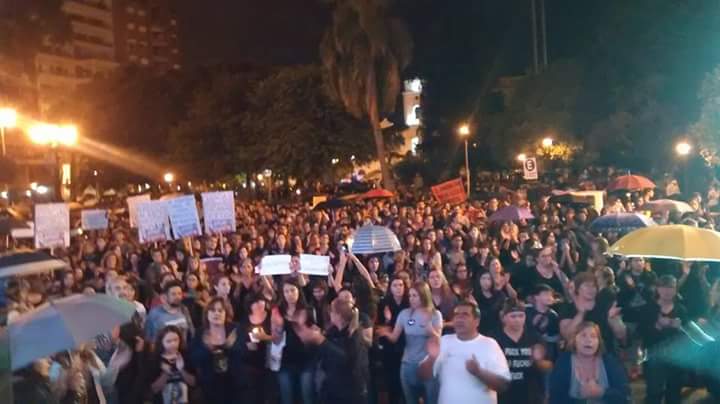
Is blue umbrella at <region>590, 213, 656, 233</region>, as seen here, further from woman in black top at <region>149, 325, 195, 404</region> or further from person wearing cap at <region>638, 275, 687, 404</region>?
woman in black top at <region>149, 325, 195, 404</region>

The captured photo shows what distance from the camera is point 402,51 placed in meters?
37.1

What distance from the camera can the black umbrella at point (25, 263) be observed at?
829 cm

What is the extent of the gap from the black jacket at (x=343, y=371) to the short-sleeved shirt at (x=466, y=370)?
4.09 ft

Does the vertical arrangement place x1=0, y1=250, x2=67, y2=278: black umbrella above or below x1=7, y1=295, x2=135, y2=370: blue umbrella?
above

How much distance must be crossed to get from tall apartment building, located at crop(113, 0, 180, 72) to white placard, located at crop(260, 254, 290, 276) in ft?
368

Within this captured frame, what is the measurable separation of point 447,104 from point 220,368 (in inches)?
2171

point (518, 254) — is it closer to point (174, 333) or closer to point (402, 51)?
point (174, 333)

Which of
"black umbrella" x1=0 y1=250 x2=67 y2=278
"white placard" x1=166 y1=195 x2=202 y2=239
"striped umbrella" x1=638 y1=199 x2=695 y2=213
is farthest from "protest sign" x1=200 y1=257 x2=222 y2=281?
"striped umbrella" x1=638 y1=199 x2=695 y2=213

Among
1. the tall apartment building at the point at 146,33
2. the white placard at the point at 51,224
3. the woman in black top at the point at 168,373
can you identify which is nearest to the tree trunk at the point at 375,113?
the white placard at the point at 51,224

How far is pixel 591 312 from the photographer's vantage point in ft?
23.5

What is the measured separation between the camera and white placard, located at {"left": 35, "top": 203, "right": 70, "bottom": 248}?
14.0 meters

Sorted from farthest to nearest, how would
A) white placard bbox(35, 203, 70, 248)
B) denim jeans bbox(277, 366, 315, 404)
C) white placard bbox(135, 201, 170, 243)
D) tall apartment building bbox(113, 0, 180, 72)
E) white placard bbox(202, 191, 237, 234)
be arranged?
tall apartment building bbox(113, 0, 180, 72), white placard bbox(202, 191, 237, 234), white placard bbox(135, 201, 170, 243), white placard bbox(35, 203, 70, 248), denim jeans bbox(277, 366, 315, 404)

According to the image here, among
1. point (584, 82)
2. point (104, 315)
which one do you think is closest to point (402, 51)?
point (584, 82)

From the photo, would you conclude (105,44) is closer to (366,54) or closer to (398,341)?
(366,54)
